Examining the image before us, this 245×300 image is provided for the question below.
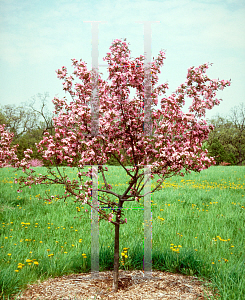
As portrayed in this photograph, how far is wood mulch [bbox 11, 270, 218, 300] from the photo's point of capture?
3.26 m

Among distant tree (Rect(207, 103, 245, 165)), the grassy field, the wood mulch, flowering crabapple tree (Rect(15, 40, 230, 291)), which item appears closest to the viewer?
flowering crabapple tree (Rect(15, 40, 230, 291))

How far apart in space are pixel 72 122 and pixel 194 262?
2.69 metres

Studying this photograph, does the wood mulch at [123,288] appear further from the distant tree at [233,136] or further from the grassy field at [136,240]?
the distant tree at [233,136]

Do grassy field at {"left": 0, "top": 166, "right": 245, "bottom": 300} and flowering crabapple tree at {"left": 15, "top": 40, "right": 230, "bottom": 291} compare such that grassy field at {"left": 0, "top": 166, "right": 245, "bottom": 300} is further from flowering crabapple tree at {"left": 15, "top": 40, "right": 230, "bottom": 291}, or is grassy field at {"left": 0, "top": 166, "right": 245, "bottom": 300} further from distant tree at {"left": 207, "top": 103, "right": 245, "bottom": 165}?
distant tree at {"left": 207, "top": 103, "right": 245, "bottom": 165}

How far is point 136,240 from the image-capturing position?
458 centimetres

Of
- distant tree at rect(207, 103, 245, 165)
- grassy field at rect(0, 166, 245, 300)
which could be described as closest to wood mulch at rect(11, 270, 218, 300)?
grassy field at rect(0, 166, 245, 300)

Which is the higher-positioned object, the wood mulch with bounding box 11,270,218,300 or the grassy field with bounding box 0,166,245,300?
the grassy field with bounding box 0,166,245,300

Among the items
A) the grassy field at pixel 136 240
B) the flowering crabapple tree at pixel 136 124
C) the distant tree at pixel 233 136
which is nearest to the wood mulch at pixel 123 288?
the grassy field at pixel 136 240

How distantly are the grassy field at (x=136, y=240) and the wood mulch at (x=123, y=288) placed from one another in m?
Result: 0.14

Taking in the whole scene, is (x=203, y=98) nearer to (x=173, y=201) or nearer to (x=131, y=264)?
(x=131, y=264)

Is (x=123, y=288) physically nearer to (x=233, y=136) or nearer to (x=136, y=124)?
(x=136, y=124)

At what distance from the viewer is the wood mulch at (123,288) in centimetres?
326

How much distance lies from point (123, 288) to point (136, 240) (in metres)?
1.14

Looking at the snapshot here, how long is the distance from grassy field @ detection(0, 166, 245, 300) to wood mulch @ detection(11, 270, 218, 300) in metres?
0.14
